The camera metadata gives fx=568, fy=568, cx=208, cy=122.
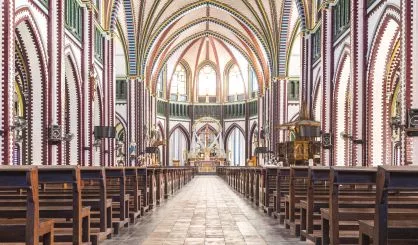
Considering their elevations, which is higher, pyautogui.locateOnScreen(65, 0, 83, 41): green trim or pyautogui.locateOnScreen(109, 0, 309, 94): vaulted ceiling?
pyautogui.locateOnScreen(109, 0, 309, 94): vaulted ceiling

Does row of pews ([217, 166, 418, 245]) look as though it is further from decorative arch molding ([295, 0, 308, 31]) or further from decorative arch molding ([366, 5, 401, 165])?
decorative arch molding ([295, 0, 308, 31])

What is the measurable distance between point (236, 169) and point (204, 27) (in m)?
25.9

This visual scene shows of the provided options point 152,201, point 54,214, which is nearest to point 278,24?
point 152,201

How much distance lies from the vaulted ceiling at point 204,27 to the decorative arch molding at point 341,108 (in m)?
13.2

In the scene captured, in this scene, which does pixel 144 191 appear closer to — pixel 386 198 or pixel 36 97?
pixel 36 97

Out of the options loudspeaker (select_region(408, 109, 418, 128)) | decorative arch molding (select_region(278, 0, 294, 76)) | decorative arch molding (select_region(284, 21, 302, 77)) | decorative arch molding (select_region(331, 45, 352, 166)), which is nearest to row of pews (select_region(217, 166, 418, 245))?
loudspeaker (select_region(408, 109, 418, 128))

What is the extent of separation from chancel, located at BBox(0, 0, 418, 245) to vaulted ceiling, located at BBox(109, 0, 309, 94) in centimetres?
12

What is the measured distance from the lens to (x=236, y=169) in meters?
26.0

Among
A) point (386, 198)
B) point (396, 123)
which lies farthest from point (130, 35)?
point (386, 198)

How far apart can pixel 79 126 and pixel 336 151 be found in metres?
10.9

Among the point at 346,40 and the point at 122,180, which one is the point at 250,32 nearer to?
the point at 346,40

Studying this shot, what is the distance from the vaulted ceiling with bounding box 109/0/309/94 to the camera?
125ft

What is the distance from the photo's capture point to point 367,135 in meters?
19.5

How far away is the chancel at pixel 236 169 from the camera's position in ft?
20.7
